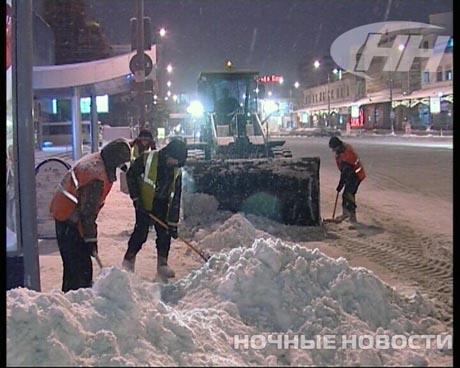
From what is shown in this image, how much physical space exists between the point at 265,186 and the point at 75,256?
4974mm

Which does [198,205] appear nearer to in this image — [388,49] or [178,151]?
[178,151]

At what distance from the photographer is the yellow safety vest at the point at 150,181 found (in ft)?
22.5

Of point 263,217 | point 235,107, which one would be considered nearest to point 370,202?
point 263,217

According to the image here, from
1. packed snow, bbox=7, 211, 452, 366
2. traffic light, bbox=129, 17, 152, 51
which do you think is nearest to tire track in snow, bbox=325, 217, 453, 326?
packed snow, bbox=7, 211, 452, 366

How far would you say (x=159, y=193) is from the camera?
7074 millimetres

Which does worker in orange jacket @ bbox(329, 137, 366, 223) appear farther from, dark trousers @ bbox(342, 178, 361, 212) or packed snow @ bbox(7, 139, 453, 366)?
packed snow @ bbox(7, 139, 453, 366)

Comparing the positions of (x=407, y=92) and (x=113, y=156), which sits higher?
(x=407, y=92)

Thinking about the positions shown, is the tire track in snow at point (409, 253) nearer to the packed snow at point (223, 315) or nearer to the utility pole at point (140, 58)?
the packed snow at point (223, 315)

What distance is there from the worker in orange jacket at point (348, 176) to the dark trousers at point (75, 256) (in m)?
5.52

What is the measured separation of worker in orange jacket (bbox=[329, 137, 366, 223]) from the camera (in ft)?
35.2

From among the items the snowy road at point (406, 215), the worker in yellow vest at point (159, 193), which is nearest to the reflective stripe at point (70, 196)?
the worker in yellow vest at point (159, 193)

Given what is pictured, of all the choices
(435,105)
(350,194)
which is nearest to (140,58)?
(350,194)

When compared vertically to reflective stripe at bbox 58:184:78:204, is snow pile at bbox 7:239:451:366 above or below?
below

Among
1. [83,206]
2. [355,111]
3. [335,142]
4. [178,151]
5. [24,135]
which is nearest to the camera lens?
[24,135]
